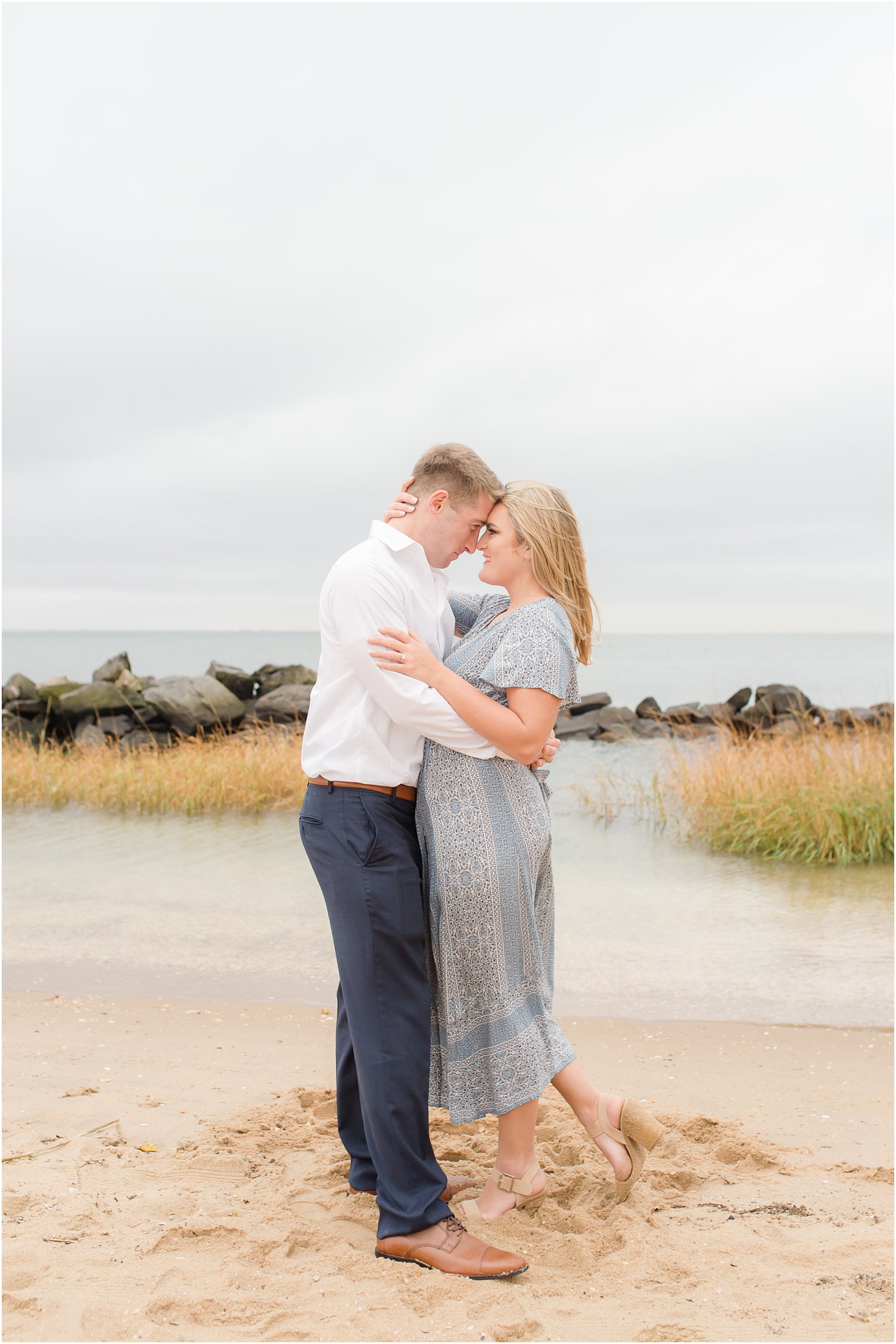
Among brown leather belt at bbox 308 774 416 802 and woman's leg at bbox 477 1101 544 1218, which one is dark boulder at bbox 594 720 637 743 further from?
brown leather belt at bbox 308 774 416 802

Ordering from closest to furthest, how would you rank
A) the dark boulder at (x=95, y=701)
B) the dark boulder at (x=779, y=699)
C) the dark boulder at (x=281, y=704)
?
the dark boulder at (x=95, y=701)
the dark boulder at (x=281, y=704)
the dark boulder at (x=779, y=699)

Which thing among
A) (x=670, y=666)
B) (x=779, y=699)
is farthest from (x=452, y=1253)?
(x=670, y=666)

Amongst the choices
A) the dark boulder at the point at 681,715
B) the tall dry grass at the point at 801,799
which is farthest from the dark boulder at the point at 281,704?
the tall dry grass at the point at 801,799

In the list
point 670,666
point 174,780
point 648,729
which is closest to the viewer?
point 174,780

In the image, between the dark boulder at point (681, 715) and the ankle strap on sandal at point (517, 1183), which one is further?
the dark boulder at point (681, 715)

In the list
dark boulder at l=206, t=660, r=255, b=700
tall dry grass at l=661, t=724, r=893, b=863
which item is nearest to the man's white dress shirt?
tall dry grass at l=661, t=724, r=893, b=863

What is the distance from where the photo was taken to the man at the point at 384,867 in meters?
2.89

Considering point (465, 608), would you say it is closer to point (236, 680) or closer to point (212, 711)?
point (212, 711)

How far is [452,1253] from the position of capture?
9.42ft

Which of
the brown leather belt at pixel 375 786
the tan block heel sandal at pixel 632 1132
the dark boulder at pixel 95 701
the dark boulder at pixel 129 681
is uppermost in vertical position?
the brown leather belt at pixel 375 786

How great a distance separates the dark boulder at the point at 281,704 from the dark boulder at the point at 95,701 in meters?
2.21

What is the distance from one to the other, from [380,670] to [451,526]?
0.58 meters

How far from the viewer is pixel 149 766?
13.1 metres

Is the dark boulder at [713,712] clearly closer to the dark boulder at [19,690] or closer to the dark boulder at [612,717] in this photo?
the dark boulder at [612,717]
